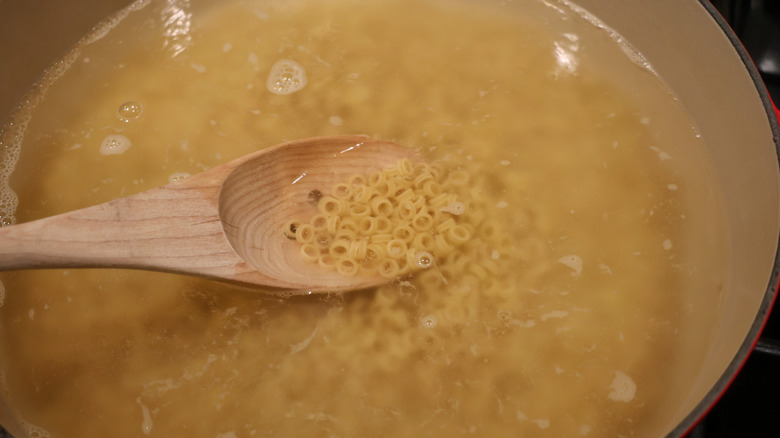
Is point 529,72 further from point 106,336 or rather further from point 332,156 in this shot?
point 106,336

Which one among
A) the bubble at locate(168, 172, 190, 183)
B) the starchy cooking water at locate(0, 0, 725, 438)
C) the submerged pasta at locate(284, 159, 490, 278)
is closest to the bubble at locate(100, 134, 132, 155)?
the starchy cooking water at locate(0, 0, 725, 438)

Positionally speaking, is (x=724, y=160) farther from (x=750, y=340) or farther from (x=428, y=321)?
(x=428, y=321)

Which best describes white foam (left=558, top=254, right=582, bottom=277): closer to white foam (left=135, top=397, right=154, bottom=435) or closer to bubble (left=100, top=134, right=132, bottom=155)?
white foam (left=135, top=397, right=154, bottom=435)

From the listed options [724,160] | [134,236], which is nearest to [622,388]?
[724,160]

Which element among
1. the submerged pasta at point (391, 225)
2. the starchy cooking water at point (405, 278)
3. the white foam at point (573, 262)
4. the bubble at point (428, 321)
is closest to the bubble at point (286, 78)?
the starchy cooking water at point (405, 278)

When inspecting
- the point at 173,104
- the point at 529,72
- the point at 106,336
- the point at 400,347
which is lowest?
the point at 106,336

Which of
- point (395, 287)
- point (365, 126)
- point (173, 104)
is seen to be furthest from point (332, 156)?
point (173, 104)

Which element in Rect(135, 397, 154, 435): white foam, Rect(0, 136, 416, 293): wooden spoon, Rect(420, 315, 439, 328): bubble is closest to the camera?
Rect(0, 136, 416, 293): wooden spoon
